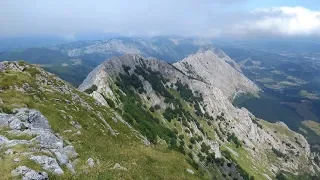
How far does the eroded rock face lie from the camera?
137 ft

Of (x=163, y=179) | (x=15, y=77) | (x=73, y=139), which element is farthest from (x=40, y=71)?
(x=163, y=179)

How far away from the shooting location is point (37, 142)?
49.3 metres

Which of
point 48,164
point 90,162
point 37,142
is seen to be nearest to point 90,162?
point 90,162

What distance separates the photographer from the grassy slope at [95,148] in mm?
47822

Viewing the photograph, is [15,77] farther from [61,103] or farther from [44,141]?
[44,141]

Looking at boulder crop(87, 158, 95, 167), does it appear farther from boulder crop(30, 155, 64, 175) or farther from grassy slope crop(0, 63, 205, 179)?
boulder crop(30, 155, 64, 175)

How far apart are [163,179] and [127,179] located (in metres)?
7.57

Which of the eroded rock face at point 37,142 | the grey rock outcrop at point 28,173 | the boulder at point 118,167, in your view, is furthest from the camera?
the boulder at point 118,167

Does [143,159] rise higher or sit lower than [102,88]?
higher

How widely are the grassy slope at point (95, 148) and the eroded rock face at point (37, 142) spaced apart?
5.22 ft

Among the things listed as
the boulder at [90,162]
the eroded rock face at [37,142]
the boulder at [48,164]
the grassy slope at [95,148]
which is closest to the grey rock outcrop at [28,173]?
the eroded rock face at [37,142]

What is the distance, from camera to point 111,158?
53250mm

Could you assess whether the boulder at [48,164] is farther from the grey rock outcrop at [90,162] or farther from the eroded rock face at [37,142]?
the grey rock outcrop at [90,162]

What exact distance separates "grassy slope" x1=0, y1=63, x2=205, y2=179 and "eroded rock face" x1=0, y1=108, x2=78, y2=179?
159 cm
